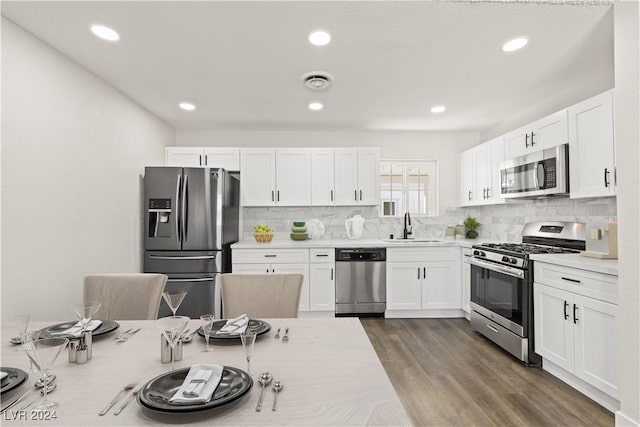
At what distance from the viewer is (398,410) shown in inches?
35.7

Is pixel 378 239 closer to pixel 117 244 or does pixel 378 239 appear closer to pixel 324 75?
pixel 324 75

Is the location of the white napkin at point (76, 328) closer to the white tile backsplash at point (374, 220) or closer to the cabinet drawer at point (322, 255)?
the cabinet drawer at point (322, 255)

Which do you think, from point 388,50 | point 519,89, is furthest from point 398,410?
point 519,89

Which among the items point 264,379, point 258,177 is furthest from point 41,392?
point 258,177

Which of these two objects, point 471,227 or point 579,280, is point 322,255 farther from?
point 579,280

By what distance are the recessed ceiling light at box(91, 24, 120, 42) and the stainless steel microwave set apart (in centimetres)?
343

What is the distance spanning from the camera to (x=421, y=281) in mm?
4199

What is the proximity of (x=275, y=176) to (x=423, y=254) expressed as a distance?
207 centimetres

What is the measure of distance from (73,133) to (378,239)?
3554 mm

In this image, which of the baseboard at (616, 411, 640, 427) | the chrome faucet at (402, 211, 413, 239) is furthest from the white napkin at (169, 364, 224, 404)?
the chrome faucet at (402, 211, 413, 239)

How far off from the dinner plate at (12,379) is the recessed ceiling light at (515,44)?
3.03 metres

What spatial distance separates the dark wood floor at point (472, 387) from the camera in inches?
83.0

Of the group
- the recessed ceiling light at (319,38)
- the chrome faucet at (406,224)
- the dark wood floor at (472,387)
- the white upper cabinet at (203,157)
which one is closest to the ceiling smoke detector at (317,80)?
the recessed ceiling light at (319,38)

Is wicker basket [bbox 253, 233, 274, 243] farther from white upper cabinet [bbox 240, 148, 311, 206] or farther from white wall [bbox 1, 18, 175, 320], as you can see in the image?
white wall [bbox 1, 18, 175, 320]
